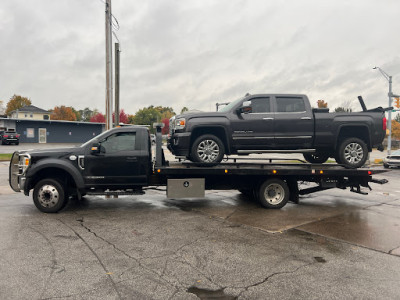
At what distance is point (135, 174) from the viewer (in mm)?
7180

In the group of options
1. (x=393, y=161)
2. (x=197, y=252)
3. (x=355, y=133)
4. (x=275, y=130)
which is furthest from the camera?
(x=393, y=161)

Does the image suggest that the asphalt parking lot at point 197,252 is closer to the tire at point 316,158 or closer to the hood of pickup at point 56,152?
the hood of pickup at point 56,152

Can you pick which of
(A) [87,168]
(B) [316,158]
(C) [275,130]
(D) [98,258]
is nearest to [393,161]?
(B) [316,158]

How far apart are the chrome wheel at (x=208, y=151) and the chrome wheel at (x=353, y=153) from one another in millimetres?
3240

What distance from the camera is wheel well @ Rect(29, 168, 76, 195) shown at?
691cm

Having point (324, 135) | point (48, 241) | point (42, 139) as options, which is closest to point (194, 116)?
point (324, 135)

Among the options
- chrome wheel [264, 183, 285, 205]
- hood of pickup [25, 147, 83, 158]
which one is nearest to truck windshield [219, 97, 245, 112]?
chrome wheel [264, 183, 285, 205]

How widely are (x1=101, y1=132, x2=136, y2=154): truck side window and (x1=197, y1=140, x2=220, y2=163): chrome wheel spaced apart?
5.18ft

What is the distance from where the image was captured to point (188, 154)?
746 centimetres

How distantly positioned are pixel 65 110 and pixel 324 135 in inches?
3481

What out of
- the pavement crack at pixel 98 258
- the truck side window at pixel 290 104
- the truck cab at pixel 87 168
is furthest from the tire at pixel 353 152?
the pavement crack at pixel 98 258

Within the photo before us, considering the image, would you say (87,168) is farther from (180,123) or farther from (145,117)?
(145,117)

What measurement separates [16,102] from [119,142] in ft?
307

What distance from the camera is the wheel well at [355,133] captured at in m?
7.78
